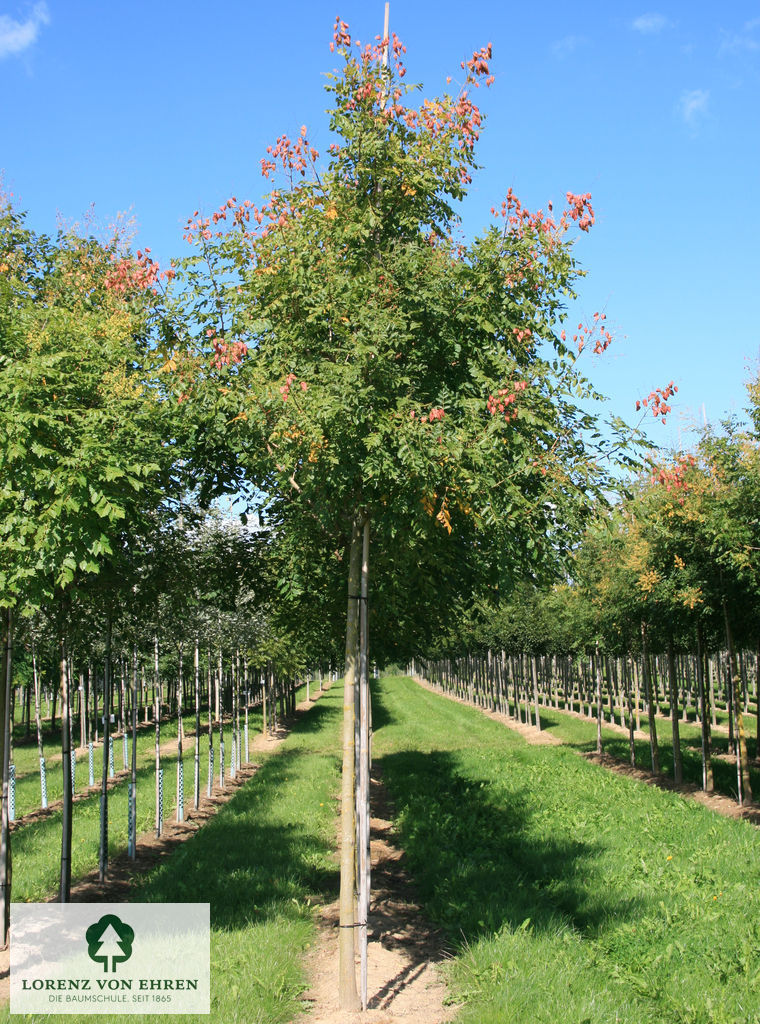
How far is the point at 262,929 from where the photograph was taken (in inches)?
332

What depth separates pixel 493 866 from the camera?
11.2 m

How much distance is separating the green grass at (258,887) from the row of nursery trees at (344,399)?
0.90 m

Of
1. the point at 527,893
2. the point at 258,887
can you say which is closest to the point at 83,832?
the point at 258,887

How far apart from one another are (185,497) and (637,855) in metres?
7.92

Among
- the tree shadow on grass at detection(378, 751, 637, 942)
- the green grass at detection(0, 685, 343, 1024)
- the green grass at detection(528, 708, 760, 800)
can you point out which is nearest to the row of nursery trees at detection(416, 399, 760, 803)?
the green grass at detection(528, 708, 760, 800)

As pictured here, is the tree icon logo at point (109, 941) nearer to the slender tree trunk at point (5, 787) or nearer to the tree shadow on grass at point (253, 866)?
the tree shadow on grass at point (253, 866)

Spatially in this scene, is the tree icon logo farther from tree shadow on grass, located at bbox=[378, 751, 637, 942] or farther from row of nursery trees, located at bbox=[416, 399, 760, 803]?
row of nursery trees, located at bbox=[416, 399, 760, 803]

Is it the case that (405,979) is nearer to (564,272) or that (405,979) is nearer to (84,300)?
(564,272)

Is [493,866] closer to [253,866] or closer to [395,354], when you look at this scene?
[253,866]

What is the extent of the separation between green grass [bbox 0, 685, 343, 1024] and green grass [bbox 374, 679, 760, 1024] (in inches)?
61.7

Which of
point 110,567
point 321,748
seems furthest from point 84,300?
point 321,748

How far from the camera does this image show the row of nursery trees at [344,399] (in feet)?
Result: 22.1

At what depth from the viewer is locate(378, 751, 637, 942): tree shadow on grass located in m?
8.81

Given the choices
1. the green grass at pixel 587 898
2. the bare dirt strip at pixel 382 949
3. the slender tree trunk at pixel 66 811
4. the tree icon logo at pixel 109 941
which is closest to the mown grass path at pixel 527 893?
the green grass at pixel 587 898
